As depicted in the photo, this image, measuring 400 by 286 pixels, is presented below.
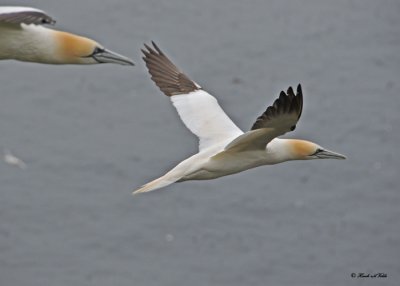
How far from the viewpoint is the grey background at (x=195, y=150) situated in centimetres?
1825

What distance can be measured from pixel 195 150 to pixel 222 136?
815cm

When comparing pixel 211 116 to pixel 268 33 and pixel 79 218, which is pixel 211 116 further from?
pixel 268 33

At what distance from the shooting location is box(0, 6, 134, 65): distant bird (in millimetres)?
10453

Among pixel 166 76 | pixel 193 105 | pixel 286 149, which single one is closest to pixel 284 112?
pixel 286 149

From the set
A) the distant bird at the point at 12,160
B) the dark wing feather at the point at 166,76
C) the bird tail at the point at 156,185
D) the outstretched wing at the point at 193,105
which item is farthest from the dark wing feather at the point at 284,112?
the distant bird at the point at 12,160

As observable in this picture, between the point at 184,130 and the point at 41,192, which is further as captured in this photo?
the point at 184,130

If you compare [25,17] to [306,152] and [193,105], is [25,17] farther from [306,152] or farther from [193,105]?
[306,152]

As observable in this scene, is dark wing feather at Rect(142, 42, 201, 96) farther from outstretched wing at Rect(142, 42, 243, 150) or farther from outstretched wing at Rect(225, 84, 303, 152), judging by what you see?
outstretched wing at Rect(225, 84, 303, 152)

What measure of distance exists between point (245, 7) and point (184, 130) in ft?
16.3

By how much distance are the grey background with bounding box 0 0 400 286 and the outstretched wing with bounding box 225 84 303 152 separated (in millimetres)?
7340

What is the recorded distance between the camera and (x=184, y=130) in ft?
67.7

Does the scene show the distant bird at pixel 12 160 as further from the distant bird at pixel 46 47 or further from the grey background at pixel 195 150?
the distant bird at pixel 46 47

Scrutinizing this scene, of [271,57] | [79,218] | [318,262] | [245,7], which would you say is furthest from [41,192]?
[245,7]

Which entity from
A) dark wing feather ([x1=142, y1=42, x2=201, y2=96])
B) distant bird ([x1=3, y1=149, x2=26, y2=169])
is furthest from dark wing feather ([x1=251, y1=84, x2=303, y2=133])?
distant bird ([x1=3, y1=149, x2=26, y2=169])
